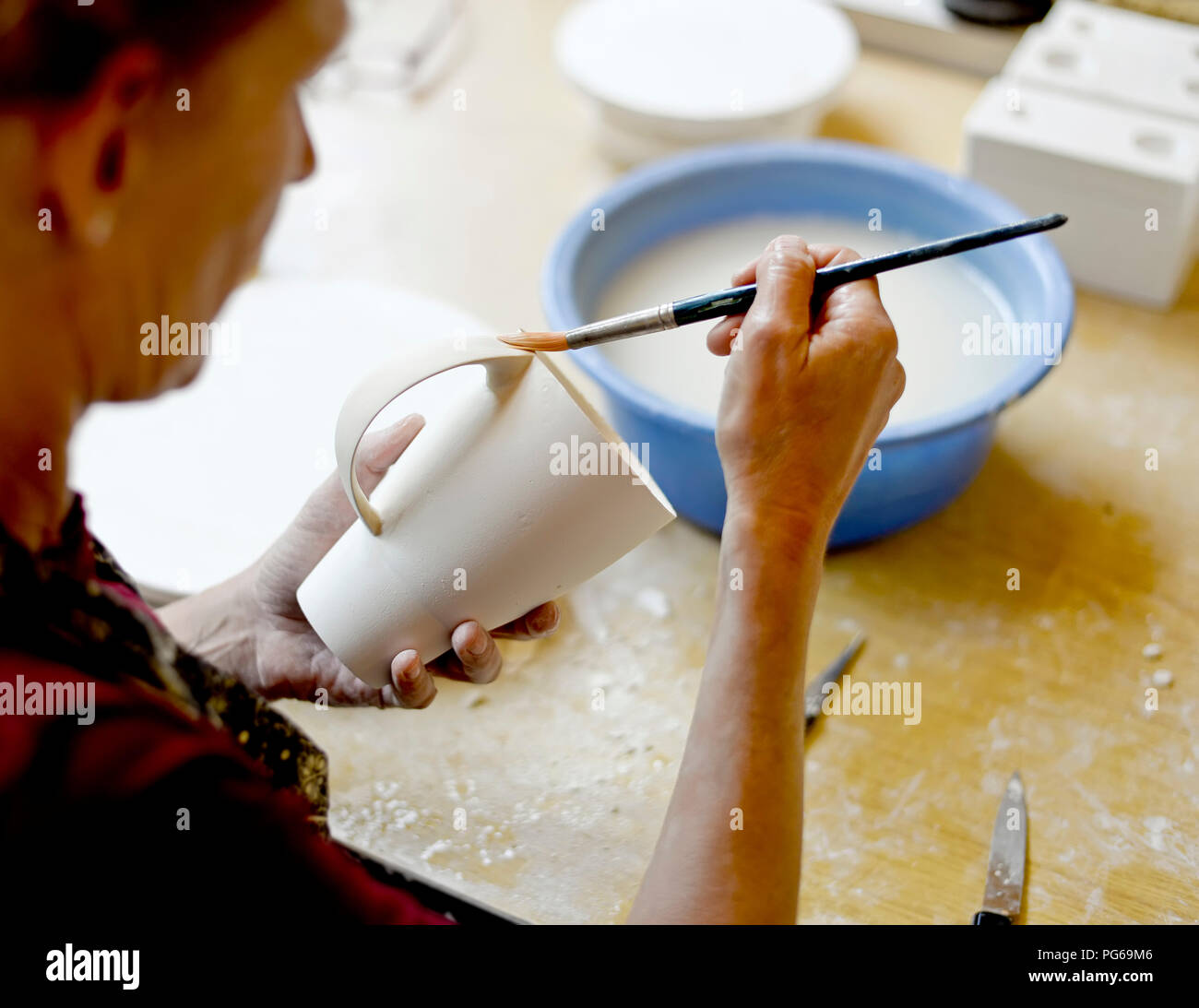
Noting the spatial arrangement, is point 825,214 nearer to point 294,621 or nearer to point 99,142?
point 294,621

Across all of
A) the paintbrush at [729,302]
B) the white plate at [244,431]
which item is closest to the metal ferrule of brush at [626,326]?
the paintbrush at [729,302]

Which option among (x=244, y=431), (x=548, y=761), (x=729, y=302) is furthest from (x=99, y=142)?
(x=244, y=431)

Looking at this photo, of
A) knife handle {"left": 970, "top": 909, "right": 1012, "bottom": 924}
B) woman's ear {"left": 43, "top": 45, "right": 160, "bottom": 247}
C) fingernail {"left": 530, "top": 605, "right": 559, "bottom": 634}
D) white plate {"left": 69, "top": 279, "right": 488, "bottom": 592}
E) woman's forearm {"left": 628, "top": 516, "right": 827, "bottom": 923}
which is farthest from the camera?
white plate {"left": 69, "top": 279, "right": 488, "bottom": 592}

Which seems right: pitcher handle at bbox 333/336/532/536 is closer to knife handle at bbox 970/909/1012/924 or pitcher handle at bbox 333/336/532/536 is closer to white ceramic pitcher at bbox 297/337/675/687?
white ceramic pitcher at bbox 297/337/675/687

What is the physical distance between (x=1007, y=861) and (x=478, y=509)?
0.51 meters

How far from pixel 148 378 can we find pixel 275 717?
30 cm

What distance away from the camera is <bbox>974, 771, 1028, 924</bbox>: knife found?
878 mm

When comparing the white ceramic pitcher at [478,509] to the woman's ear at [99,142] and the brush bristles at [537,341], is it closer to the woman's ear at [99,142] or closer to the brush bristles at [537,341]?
the brush bristles at [537,341]

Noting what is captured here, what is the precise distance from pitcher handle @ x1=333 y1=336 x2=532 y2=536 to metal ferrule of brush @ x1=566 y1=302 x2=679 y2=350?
0.04 metres

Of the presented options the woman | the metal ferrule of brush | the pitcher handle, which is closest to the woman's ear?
the woman

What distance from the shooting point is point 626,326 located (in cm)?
75

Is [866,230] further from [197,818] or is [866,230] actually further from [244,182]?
[197,818]

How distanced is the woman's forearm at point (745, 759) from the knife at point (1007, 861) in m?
0.24

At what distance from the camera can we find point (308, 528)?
0.97m
